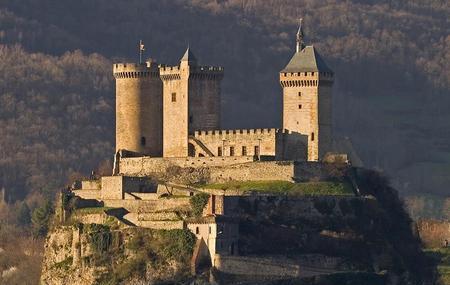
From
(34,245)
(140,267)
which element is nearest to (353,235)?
(140,267)

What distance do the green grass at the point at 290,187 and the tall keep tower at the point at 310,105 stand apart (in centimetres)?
278

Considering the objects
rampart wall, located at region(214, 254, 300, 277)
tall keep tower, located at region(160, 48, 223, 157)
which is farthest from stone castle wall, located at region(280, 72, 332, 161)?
rampart wall, located at region(214, 254, 300, 277)

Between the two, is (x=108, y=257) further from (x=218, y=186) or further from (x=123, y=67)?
(x=123, y=67)

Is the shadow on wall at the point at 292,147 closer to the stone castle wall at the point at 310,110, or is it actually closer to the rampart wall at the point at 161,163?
the stone castle wall at the point at 310,110

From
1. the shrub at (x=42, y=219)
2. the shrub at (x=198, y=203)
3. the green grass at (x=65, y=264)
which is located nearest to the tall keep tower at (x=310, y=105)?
the shrub at (x=198, y=203)

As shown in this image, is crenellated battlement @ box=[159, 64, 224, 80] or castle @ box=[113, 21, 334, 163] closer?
castle @ box=[113, 21, 334, 163]

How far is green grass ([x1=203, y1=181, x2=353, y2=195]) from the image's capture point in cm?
12431

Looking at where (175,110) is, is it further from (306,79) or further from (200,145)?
(306,79)

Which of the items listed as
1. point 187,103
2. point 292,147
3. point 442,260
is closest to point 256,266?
point 292,147

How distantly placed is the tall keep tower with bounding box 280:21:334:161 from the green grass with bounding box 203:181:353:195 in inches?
110

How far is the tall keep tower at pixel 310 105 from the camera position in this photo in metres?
128

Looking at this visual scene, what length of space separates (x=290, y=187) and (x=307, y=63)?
28.7 ft

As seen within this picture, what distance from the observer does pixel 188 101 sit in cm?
13088

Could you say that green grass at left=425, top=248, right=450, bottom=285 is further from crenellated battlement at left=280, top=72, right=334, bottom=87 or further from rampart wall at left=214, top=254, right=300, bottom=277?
rampart wall at left=214, top=254, right=300, bottom=277
